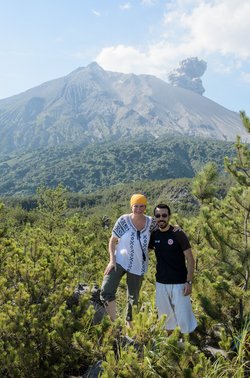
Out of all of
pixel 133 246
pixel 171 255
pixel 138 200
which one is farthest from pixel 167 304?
pixel 138 200

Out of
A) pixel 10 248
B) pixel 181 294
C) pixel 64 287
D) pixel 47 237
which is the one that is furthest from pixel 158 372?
pixel 47 237

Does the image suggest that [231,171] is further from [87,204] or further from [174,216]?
[87,204]

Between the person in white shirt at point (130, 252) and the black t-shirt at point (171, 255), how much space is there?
27cm

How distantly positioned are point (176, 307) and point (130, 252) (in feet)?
3.29

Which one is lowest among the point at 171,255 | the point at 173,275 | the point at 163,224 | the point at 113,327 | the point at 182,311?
the point at 182,311

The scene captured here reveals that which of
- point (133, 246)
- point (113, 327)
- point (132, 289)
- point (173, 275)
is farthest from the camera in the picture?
point (132, 289)

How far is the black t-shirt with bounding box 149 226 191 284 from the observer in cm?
534

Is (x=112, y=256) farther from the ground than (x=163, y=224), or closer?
closer

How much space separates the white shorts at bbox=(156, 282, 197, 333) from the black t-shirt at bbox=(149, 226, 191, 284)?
0.11 metres

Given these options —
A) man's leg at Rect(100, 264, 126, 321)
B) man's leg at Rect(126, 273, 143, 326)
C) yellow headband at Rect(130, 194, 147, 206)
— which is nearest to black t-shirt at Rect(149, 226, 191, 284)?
man's leg at Rect(126, 273, 143, 326)

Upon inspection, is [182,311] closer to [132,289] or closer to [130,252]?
[132,289]

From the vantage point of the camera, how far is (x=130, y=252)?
563cm

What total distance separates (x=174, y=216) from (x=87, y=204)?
142440 millimetres

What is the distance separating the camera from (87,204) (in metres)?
150
